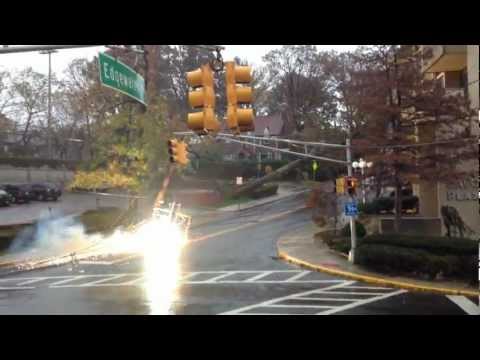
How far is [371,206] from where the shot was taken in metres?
36.8

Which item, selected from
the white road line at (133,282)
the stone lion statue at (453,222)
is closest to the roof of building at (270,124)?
the stone lion statue at (453,222)

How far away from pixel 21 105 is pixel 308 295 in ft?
169

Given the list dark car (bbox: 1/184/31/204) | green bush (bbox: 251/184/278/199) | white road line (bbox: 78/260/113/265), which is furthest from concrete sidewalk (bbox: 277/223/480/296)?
dark car (bbox: 1/184/31/204)

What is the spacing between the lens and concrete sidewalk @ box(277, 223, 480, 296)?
18094 millimetres

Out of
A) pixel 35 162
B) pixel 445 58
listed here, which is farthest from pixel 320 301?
pixel 35 162

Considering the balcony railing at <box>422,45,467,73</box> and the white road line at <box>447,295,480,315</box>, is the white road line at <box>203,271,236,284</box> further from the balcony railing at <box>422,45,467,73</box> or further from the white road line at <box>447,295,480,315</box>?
the balcony railing at <box>422,45,467,73</box>

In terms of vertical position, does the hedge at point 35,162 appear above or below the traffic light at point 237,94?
above

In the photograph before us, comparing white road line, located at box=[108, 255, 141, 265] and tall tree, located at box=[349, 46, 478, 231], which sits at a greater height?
tall tree, located at box=[349, 46, 478, 231]

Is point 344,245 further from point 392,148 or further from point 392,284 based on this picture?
point 392,284

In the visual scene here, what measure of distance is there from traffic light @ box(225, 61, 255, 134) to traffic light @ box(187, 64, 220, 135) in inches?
15.4

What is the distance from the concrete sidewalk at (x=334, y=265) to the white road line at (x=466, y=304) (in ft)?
1.84

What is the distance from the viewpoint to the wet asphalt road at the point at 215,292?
14.9 meters

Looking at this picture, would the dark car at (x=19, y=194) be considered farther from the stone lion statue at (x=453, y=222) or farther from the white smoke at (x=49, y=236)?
the stone lion statue at (x=453, y=222)

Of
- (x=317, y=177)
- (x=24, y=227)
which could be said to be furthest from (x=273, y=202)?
(x=24, y=227)
